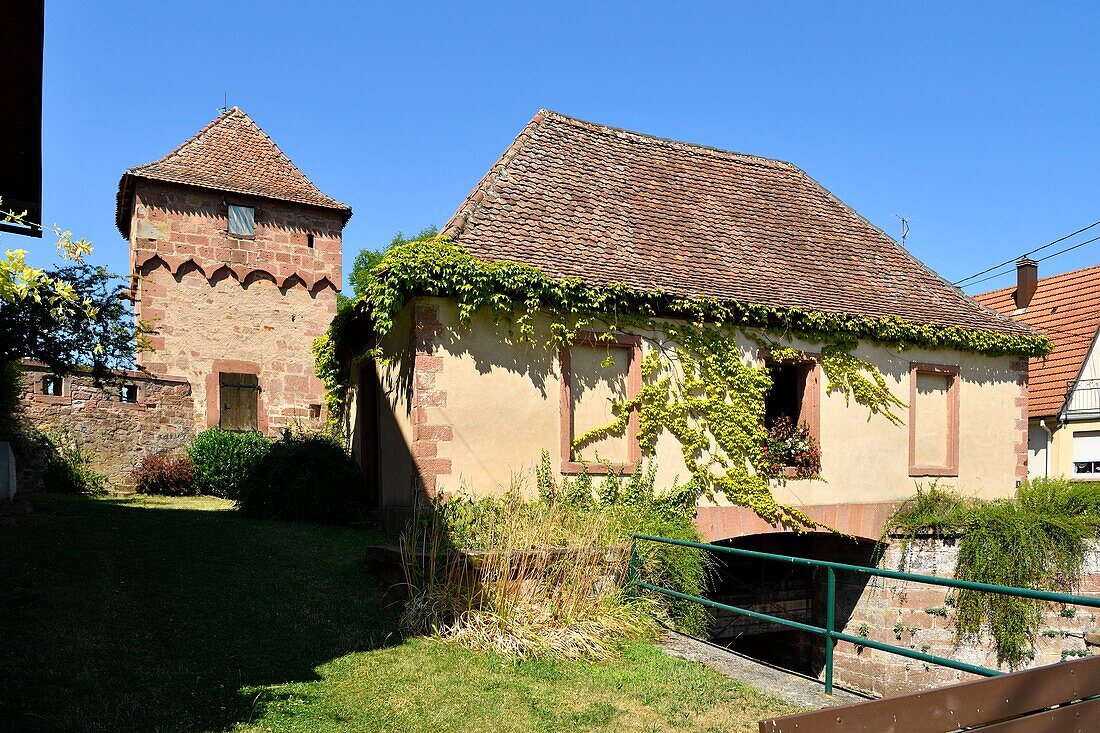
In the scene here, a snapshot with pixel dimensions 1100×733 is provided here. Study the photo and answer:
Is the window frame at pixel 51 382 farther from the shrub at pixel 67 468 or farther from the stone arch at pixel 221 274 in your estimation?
the stone arch at pixel 221 274

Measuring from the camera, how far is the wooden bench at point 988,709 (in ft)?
8.23

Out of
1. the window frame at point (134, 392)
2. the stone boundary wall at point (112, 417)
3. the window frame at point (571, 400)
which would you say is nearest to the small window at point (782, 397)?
the window frame at point (571, 400)

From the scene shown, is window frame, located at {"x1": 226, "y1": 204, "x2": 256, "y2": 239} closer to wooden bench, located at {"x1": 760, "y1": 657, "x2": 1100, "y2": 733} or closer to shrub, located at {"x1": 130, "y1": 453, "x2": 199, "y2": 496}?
shrub, located at {"x1": 130, "y1": 453, "x2": 199, "y2": 496}

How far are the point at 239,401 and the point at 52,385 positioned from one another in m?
3.74

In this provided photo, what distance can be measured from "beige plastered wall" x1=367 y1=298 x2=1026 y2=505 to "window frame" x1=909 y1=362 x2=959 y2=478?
88 millimetres

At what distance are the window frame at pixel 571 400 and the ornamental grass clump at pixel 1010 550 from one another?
14.8ft

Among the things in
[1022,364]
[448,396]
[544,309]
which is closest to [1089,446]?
[1022,364]

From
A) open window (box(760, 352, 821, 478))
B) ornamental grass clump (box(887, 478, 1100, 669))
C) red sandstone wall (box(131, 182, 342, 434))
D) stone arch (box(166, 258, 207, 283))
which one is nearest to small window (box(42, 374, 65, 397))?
red sandstone wall (box(131, 182, 342, 434))

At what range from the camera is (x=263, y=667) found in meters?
5.79

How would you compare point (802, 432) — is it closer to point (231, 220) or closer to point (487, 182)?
point (487, 182)

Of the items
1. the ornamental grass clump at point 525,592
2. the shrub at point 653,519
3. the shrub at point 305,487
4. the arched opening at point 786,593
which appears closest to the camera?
the ornamental grass clump at point 525,592

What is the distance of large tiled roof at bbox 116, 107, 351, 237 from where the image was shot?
1909cm

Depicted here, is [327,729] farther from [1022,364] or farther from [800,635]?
[1022,364]

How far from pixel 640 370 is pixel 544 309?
160 centimetres
